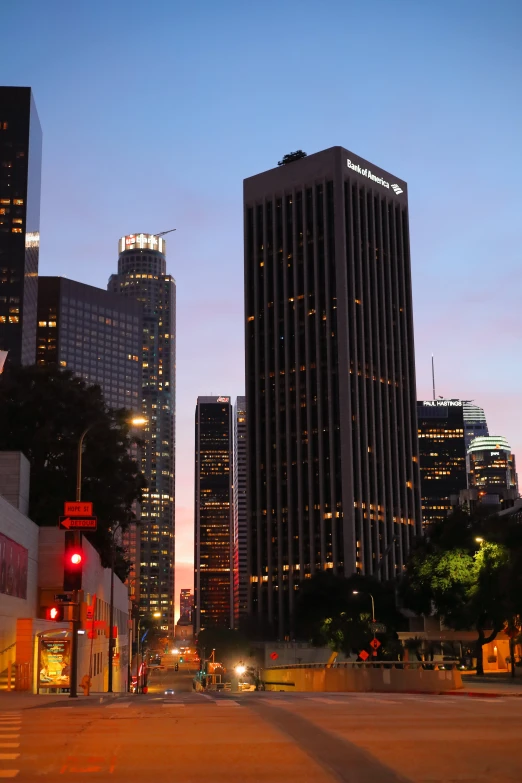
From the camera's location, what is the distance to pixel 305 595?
5940 inches

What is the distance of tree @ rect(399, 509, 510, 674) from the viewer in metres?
72.5

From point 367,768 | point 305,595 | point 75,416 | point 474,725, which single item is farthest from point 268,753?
point 305,595

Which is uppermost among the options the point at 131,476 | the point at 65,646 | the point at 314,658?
the point at 131,476

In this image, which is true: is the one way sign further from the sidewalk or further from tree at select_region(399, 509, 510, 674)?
tree at select_region(399, 509, 510, 674)

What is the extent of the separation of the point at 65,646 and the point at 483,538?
4205 centimetres

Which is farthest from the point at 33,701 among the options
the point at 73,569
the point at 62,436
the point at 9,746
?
the point at 62,436

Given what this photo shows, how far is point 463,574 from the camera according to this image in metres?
76.4

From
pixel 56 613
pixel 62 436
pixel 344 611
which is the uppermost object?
pixel 62 436

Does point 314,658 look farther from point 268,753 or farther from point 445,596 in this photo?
point 268,753

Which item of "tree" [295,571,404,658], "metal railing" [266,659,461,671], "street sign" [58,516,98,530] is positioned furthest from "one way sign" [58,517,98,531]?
"tree" [295,571,404,658]

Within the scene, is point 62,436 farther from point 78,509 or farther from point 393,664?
point 78,509

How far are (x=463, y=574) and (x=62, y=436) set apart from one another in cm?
3378

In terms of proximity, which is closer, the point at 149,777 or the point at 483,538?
the point at 149,777

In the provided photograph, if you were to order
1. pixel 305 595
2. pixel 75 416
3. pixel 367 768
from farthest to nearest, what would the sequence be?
pixel 305 595
pixel 75 416
pixel 367 768
